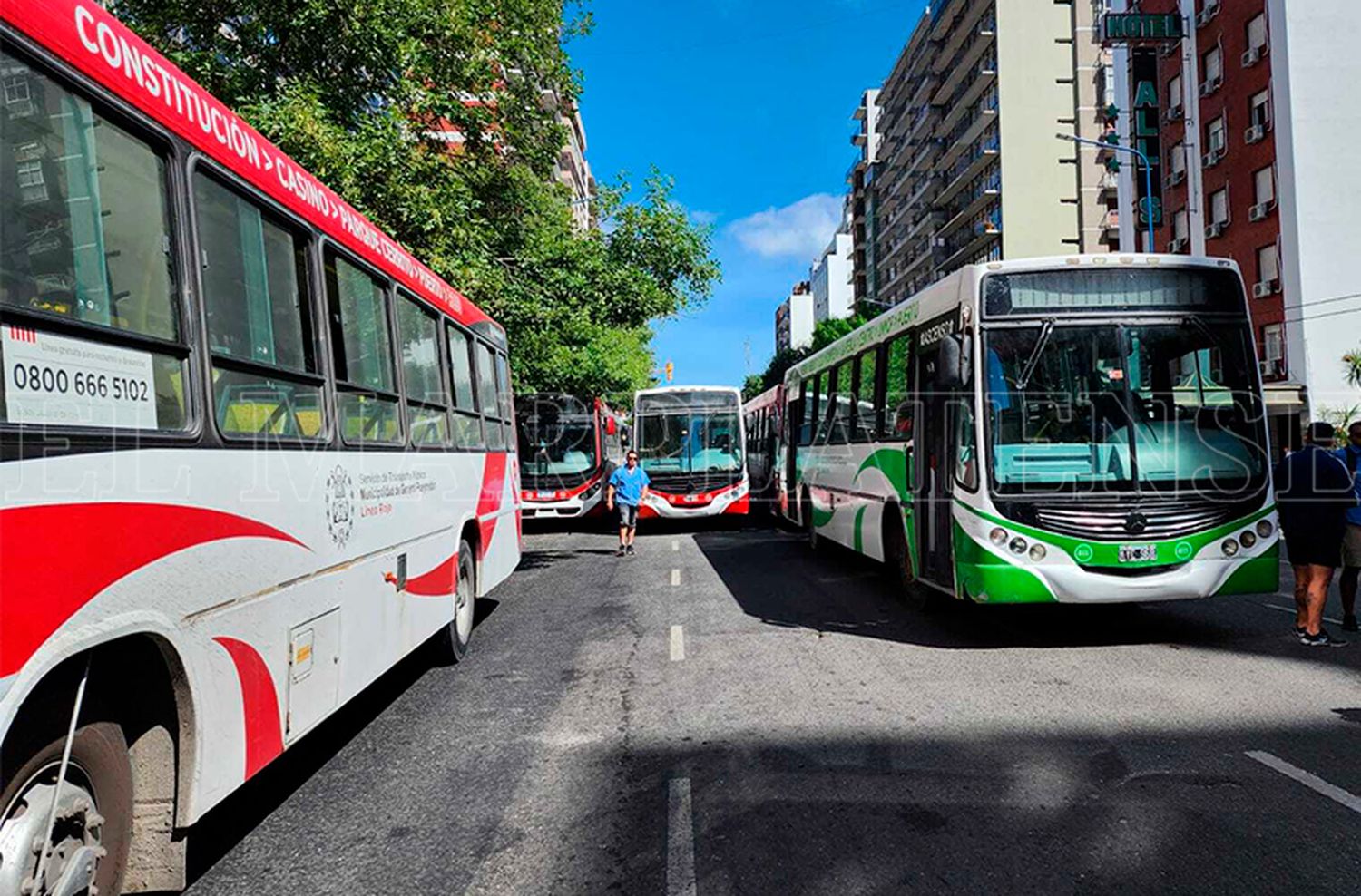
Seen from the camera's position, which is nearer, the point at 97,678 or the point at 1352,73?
the point at 97,678

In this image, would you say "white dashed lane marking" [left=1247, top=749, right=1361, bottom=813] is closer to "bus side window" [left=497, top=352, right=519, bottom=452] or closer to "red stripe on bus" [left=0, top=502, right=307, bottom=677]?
"red stripe on bus" [left=0, top=502, right=307, bottom=677]

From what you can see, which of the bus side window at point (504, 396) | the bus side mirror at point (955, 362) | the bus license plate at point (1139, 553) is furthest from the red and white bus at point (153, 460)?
the bus license plate at point (1139, 553)

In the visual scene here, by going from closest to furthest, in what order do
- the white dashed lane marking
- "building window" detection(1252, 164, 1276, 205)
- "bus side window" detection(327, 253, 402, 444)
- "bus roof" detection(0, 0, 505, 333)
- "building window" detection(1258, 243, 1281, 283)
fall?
"bus roof" detection(0, 0, 505, 333), the white dashed lane marking, "bus side window" detection(327, 253, 402, 444), "building window" detection(1258, 243, 1281, 283), "building window" detection(1252, 164, 1276, 205)

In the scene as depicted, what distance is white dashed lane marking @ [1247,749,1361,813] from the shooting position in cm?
428

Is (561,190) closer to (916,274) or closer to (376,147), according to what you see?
(376,147)

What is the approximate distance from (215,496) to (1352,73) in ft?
122

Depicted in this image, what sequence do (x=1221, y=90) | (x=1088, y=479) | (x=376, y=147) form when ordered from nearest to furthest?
1. (x=1088, y=479)
2. (x=376, y=147)
3. (x=1221, y=90)

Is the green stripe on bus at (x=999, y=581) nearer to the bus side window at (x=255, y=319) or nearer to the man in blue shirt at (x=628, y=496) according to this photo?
the bus side window at (x=255, y=319)

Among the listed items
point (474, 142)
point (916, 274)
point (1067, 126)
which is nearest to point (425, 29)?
point (474, 142)

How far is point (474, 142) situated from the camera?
13352mm

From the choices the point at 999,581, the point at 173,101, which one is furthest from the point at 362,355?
the point at 999,581

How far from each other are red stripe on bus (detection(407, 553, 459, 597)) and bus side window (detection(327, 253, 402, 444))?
39.8 inches

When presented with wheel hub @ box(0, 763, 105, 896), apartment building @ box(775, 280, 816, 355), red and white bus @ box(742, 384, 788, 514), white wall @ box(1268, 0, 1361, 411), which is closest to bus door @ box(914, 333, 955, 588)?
wheel hub @ box(0, 763, 105, 896)

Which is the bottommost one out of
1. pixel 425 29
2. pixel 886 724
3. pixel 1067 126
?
pixel 886 724
